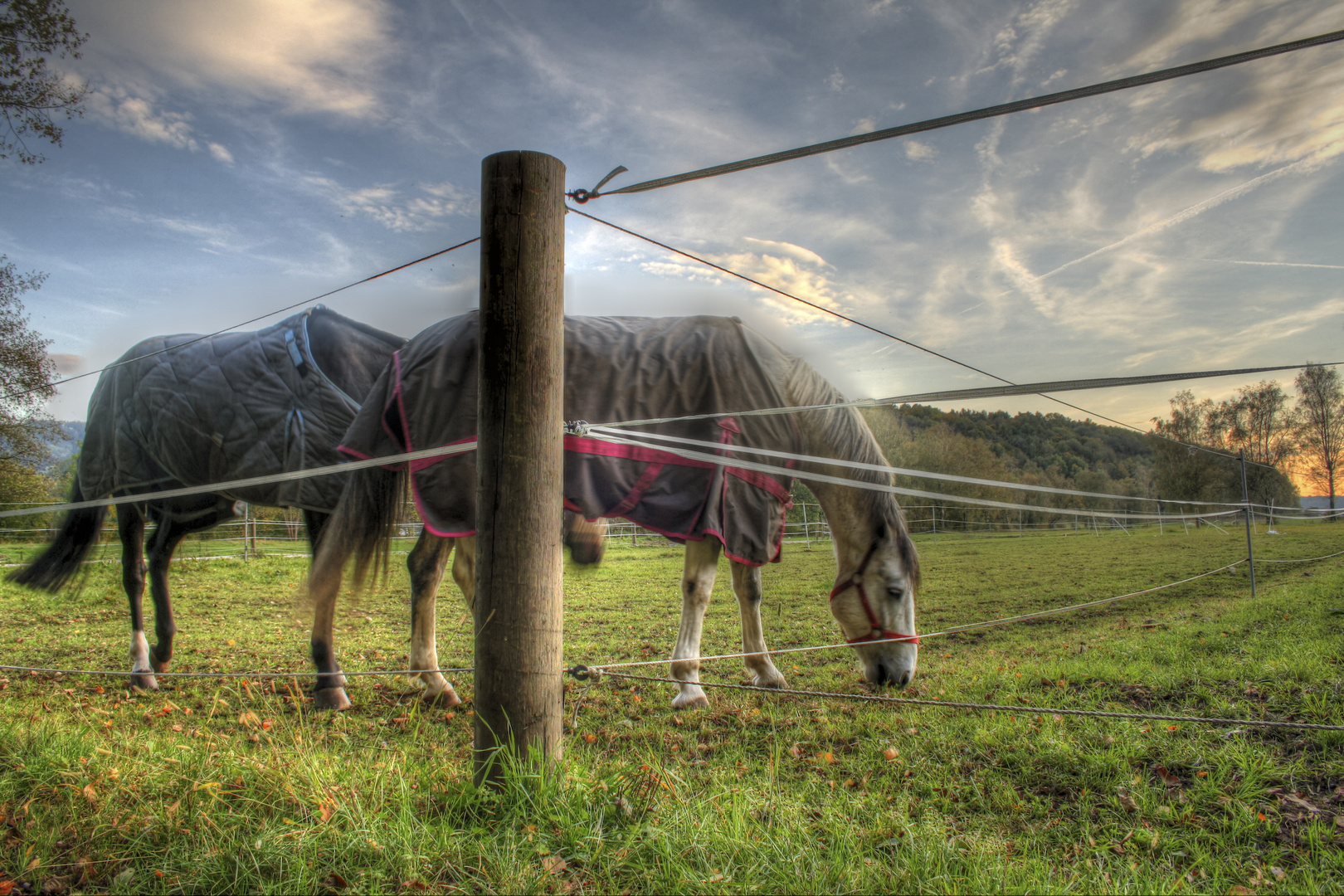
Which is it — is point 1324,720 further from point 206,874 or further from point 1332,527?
point 1332,527

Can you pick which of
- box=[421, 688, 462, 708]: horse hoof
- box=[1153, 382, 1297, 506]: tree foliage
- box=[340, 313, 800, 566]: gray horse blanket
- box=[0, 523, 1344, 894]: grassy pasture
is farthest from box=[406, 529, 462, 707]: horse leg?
box=[1153, 382, 1297, 506]: tree foliage

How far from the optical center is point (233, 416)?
3.93 m

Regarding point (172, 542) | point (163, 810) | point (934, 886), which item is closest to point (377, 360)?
point (172, 542)

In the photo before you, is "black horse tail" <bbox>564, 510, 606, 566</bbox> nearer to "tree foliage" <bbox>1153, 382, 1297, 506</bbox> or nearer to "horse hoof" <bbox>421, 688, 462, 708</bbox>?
"horse hoof" <bbox>421, 688, 462, 708</bbox>

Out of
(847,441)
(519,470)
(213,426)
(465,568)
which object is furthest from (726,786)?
(213,426)

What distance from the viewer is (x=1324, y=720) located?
265 cm

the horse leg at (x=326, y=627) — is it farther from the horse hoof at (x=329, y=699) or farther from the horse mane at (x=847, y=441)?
the horse mane at (x=847, y=441)

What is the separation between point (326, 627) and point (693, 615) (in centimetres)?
202

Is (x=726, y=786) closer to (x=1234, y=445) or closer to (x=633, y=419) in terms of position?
(x=633, y=419)

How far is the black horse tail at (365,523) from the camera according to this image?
3.30m

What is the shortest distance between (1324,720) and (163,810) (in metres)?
4.31

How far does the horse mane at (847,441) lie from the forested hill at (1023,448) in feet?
2.61

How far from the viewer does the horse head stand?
3.20 meters

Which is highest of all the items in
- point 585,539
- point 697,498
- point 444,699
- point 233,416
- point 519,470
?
point 233,416
